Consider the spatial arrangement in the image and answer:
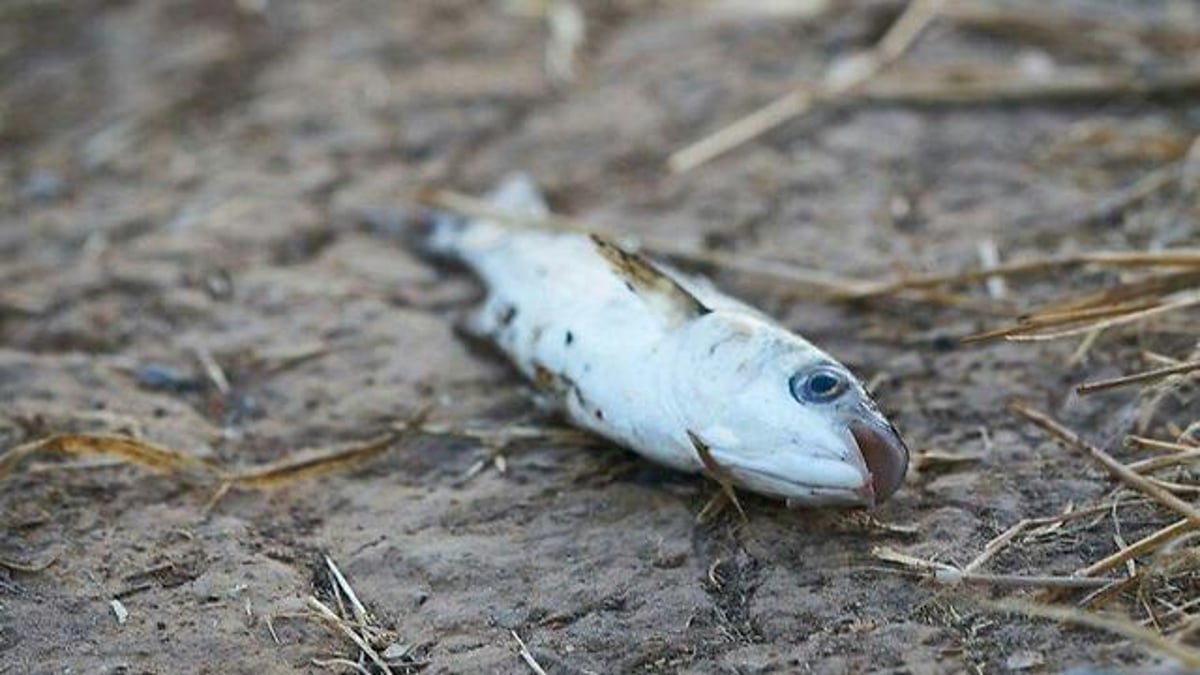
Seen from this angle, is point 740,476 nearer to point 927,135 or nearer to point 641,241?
point 641,241

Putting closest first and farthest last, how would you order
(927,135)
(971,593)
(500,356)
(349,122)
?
(971,593) < (500,356) < (927,135) < (349,122)

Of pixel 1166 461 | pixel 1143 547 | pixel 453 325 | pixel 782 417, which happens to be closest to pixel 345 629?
pixel 782 417

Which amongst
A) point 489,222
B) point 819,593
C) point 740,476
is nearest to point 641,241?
point 489,222

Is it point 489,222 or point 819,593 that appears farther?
point 489,222

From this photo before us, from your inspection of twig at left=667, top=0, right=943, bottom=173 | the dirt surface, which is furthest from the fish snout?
twig at left=667, top=0, right=943, bottom=173

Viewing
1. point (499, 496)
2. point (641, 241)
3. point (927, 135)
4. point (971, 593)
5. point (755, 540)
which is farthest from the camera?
point (927, 135)

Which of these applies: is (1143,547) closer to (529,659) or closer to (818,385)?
(818,385)

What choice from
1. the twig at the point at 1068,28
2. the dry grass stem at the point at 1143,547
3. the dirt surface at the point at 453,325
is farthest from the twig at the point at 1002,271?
the twig at the point at 1068,28

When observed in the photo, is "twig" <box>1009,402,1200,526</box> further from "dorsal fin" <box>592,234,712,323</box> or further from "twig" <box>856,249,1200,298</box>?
"twig" <box>856,249,1200,298</box>
